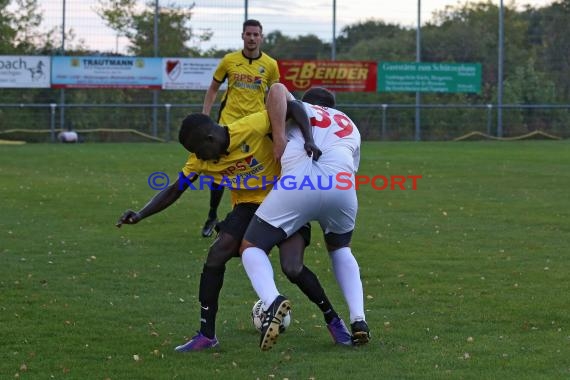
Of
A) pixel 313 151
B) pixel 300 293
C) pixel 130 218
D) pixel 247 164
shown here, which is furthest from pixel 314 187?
pixel 300 293

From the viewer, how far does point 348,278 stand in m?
6.95

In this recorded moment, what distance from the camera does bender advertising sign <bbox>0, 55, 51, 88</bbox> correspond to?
3219 centimetres

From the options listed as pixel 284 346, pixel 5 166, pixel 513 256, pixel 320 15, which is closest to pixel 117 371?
pixel 284 346

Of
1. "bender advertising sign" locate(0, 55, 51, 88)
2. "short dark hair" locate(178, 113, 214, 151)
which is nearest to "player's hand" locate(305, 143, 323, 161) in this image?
"short dark hair" locate(178, 113, 214, 151)

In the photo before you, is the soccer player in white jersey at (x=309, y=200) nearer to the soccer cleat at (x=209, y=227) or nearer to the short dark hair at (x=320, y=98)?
Answer: the short dark hair at (x=320, y=98)

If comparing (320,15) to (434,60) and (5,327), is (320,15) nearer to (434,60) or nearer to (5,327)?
(434,60)

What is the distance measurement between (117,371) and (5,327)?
1.47m

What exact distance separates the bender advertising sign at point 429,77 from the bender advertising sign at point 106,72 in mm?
7110

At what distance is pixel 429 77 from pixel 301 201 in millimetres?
29569

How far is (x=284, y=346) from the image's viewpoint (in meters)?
6.85

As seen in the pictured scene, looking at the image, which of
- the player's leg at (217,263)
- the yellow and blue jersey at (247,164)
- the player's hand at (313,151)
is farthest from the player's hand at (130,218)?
the player's hand at (313,151)

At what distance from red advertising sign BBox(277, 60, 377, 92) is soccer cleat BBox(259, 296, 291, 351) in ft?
91.8

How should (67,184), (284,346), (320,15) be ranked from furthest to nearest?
1. (320,15)
2. (67,184)
3. (284,346)

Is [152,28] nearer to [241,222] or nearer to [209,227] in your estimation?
[209,227]
